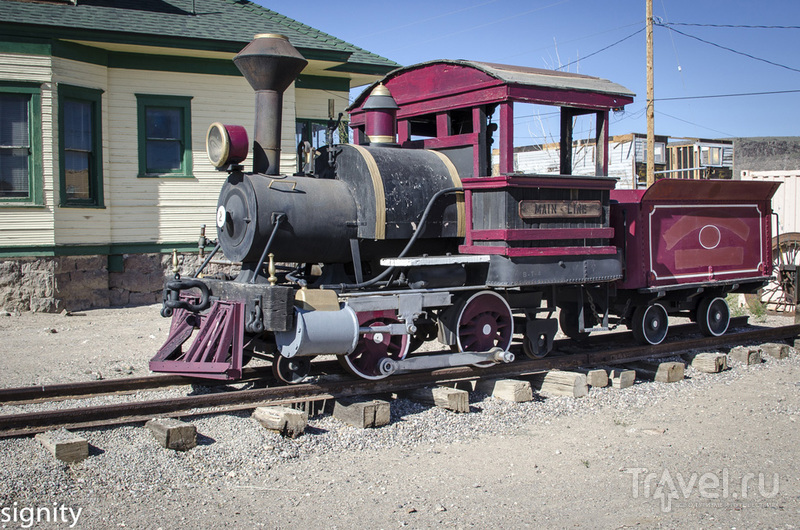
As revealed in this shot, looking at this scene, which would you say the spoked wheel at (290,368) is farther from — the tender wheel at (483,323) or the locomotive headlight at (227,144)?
the locomotive headlight at (227,144)

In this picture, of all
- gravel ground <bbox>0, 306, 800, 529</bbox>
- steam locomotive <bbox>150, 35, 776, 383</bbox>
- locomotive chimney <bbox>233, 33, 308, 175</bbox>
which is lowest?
gravel ground <bbox>0, 306, 800, 529</bbox>

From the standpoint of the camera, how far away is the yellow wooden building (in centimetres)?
1179

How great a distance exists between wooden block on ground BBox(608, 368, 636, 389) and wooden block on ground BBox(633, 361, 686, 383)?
412mm

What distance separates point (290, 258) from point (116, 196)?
7.22 metres

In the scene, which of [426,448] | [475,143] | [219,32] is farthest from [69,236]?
[426,448]

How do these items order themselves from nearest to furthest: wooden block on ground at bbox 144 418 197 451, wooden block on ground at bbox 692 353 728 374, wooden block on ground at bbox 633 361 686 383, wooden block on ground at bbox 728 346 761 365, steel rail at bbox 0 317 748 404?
wooden block on ground at bbox 144 418 197 451, steel rail at bbox 0 317 748 404, wooden block on ground at bbox 633 361 686 383, wooden block on ground at bbox 692 353 728 374, wooden block on ground at bbox 728 346 761 365

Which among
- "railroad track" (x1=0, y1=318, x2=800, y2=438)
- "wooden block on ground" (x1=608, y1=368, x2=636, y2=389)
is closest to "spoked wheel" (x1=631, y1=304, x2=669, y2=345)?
"railroad track" (x1=0, y1=318, x2=800, y2=438)

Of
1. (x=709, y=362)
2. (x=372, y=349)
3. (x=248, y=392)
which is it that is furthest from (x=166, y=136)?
(x=709, y=362)

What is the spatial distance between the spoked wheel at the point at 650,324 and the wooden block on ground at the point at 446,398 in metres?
3.20

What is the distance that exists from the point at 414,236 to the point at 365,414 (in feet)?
6.08

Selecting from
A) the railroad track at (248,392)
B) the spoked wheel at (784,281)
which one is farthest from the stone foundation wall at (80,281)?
the spoked wheel at (784,281)

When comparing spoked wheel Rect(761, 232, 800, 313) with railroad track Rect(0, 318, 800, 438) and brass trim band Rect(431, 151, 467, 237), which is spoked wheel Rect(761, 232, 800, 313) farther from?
brass trim band Rect(431, 151, 467, 237)

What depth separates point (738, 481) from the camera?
5.09 meters

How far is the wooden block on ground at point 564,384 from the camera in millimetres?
7238
